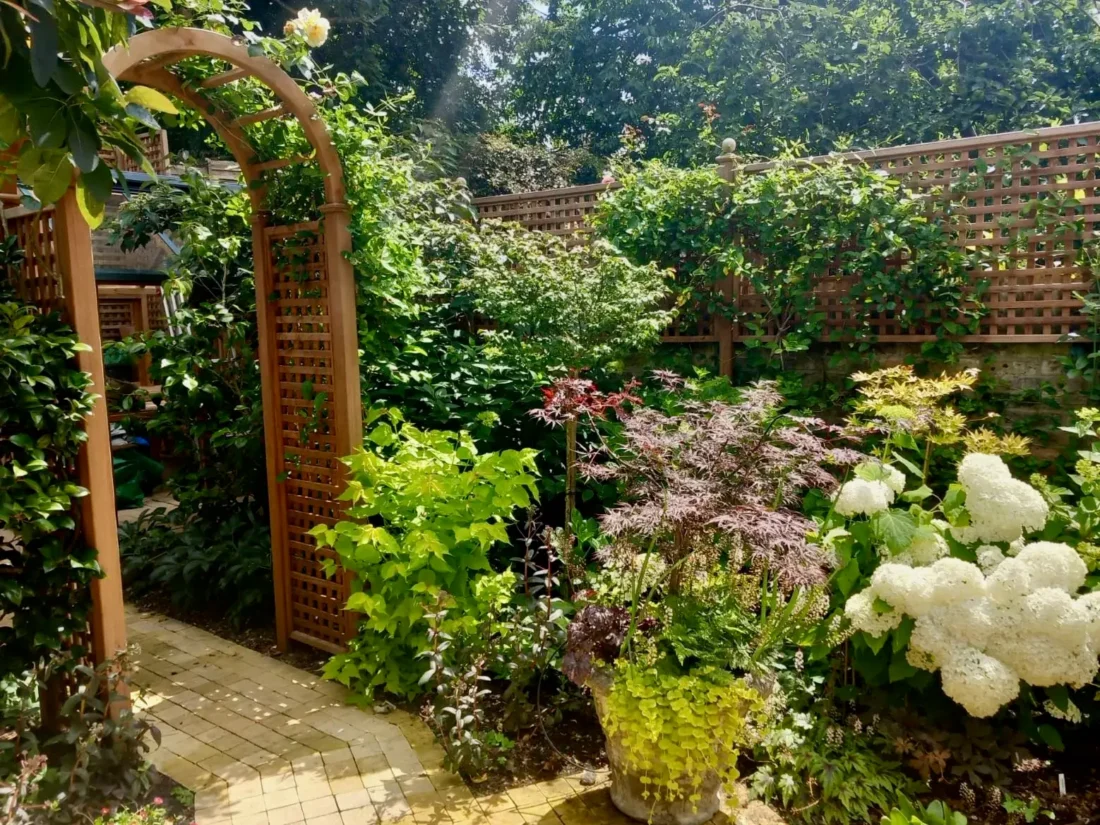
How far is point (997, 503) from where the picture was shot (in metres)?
2.48

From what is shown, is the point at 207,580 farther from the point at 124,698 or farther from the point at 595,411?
the point at 595,411

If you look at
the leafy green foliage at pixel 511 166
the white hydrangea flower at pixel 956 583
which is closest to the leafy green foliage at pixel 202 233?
the white hydrangea flower at pixel 956 583

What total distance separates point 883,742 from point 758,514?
0.88 m

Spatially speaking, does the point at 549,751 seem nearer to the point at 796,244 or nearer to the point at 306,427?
the point at 306,427

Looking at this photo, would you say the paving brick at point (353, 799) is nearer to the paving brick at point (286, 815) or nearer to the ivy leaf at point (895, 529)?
the paving brick at point (286, 815)

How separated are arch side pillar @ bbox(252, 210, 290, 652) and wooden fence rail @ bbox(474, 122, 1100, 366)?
2.98m

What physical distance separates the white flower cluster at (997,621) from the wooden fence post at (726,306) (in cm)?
261

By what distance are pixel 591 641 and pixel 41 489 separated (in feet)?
5.31

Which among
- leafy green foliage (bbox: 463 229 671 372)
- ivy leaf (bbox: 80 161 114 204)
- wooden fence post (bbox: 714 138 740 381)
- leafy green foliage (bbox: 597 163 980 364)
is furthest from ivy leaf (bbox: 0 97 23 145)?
wooden fence post (bbox: 714 138 740 381)

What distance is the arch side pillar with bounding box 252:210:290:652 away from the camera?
3.64 metres

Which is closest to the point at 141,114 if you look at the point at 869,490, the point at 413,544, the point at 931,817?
the point at 413,544

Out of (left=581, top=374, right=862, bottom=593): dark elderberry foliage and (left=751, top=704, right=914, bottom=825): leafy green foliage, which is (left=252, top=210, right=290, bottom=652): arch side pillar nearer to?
(left=581, top=374, right=862, bottom=593): dark elderberry foliage

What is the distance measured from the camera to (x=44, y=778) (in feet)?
7.30

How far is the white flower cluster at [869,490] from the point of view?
2.53 m
